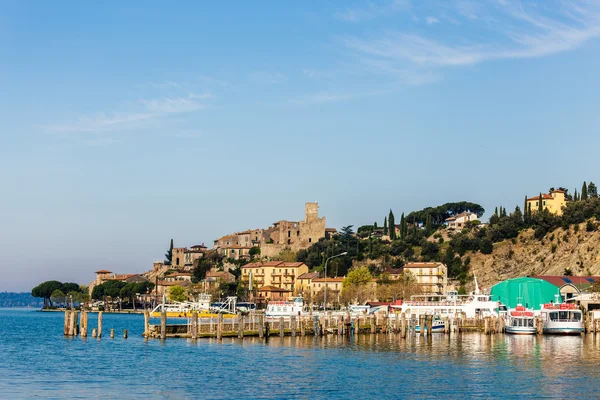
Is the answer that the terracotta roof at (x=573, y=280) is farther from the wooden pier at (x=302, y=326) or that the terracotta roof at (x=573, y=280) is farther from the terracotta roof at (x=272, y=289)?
the terracotta roof at (x=272, y=289)

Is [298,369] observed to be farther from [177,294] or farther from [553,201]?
[553,201]

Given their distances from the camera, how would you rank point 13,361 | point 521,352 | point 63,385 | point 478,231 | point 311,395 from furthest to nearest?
point 478,231 → point 521,352 → point 13,361 → point 63,385 → point 311,395

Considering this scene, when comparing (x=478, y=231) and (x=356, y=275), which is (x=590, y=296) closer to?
(x=356, y=275)

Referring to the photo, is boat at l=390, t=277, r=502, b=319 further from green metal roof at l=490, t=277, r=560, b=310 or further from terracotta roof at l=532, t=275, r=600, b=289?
terracotta roof at l=532, t=275, r=600, b=289

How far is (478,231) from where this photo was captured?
602 feet

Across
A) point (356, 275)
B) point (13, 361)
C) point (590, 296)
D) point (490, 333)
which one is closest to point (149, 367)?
point (13, 361)

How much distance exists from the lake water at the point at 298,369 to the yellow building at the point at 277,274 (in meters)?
112

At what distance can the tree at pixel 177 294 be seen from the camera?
184 m

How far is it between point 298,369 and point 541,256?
12056cm

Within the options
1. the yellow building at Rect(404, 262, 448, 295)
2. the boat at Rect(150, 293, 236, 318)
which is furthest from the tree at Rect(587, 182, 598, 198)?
the boat at Rect(150, 293, 236, 318)

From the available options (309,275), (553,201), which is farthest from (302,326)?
(553,201)

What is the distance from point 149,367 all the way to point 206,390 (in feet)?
36.3

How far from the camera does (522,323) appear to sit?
90.4 meters

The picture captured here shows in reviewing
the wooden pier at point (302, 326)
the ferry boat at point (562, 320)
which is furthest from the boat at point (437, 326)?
the ferry boat at point (562, 320)
